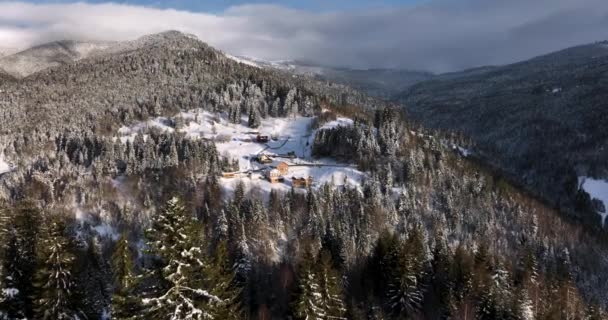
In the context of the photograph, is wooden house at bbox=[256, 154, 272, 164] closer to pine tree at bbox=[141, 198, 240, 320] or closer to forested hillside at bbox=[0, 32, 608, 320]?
forested hillside at bbox=[0, 32, 608, 320]

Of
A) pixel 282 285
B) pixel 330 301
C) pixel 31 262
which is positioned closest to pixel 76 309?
pixel 31 262

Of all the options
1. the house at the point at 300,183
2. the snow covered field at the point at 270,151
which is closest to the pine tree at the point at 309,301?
the snow covered field at the point at 270,151

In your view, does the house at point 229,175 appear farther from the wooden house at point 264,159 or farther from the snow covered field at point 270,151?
the wooden house at point 264,159

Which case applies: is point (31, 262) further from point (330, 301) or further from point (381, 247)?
point (381, 247)

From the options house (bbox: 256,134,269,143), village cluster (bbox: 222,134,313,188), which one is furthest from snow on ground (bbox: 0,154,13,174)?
village cluster (bbox: 222,134,313,188)

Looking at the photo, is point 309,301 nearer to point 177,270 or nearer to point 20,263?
point 177,270

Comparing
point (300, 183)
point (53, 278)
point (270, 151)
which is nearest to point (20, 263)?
point (53, 278)

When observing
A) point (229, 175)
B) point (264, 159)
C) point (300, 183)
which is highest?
point (264, 159)
